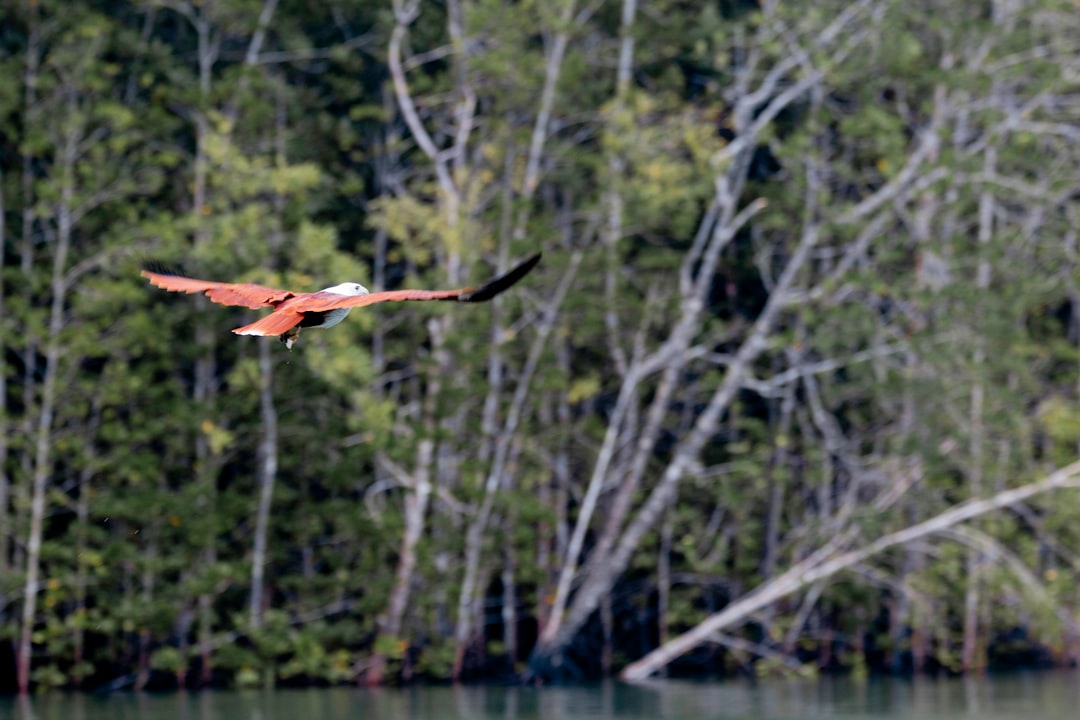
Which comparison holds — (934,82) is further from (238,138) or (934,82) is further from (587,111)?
(238,138)

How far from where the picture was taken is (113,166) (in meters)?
17.9

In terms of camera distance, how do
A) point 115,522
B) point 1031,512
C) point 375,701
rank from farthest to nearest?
point 1031,512, point 115,522, point 375,701

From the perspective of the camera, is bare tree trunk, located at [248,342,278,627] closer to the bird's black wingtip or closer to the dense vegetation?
the dense vegetation

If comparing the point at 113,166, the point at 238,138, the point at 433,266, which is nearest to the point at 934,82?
the point at 433,266

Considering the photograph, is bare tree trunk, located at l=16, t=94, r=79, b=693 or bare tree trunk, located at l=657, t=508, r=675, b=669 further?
bare tree trunk, located at l=657, t=508, r=675, b=669

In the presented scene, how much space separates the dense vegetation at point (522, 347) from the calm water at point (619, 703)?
62 cm

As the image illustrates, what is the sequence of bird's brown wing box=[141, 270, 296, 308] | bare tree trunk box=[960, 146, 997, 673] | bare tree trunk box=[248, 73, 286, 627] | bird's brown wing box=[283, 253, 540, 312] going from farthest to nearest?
bare tree trunk box=[960, 146, 997, 673] → bare tree trunk box=[248, 73, 286, 627] → bird's brown wing box=[141, 270, 296, 308] → bird's brown wing box=[283, 253, 540, 312]

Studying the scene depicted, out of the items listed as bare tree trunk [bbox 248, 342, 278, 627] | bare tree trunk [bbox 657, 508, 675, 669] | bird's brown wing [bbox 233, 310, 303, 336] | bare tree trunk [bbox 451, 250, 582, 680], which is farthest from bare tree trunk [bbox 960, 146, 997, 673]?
bird's brown wing [bbox 233, 310, 303, 336]

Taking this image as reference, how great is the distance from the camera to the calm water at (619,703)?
51.4 feet

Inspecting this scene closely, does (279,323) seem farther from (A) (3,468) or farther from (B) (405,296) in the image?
(A) (3,468)

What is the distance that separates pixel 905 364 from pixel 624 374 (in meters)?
3.19

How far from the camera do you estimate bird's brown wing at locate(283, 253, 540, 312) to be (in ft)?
25.5

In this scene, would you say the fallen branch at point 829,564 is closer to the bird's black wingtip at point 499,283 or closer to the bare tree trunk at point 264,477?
the bare tree trunk at point 264,477

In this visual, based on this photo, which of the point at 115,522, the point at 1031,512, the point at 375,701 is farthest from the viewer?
the point at 1031,512
